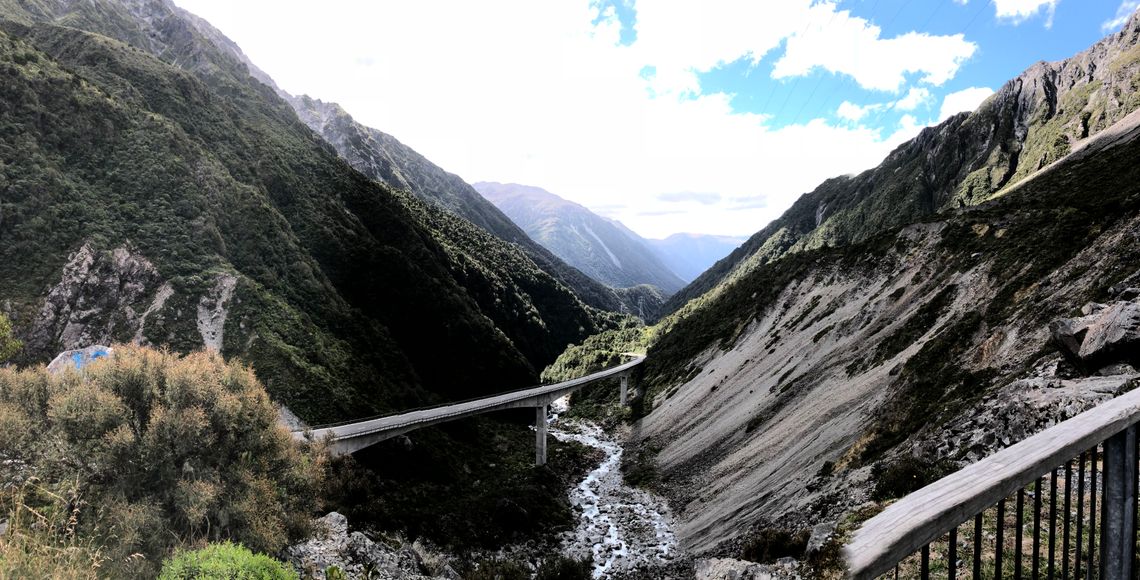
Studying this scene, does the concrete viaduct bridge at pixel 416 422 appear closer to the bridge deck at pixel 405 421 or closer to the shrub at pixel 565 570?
the bridge deck at pixel 405 421

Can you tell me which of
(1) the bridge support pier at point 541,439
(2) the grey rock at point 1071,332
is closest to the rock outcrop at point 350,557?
(2) the grey rock at point 1071,332

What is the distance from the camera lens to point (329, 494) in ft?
96.4

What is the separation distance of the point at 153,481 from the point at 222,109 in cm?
9702

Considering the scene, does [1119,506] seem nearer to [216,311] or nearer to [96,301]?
[216,311]

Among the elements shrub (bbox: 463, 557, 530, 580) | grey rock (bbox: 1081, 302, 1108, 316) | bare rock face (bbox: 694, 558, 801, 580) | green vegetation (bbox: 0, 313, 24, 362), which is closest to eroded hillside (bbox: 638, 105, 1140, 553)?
grey rock (bbox: 1081, 302, 1108, 316)

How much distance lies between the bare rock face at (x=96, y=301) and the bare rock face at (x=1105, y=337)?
65322 mm

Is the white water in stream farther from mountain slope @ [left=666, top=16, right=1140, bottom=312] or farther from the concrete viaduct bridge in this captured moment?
mountain slope @ [left=666, top=16, right=1140, bottom=312]

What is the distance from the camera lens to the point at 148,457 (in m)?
16.6

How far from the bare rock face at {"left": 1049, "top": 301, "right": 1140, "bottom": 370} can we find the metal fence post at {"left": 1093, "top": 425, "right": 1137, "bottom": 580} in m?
15.4

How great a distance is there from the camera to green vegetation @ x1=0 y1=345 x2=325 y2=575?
14578mm

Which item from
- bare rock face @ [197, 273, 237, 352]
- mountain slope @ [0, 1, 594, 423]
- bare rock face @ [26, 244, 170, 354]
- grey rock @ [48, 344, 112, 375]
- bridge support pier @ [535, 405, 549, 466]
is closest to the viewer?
grey rock @ [48, 344, 112, 375]

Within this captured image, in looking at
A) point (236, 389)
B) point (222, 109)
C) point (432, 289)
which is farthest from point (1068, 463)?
point (222, 109)

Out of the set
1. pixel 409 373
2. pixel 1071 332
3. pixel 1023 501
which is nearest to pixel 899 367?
pixel 1071 332

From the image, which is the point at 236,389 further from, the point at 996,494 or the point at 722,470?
the point at 722,470
